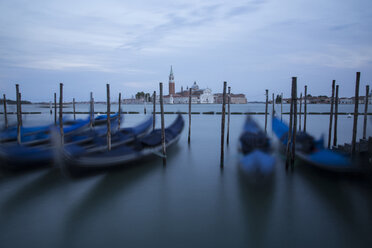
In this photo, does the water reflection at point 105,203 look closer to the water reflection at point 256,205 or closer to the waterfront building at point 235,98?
the water reflection at point 256,205

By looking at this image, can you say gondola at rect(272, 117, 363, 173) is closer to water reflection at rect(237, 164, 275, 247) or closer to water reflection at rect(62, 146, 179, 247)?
water reflection at rect(237, 164, 275, 247)

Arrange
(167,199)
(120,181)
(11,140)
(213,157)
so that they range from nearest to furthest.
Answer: (167,199)
(120,181)
(11,140)
(213,157)

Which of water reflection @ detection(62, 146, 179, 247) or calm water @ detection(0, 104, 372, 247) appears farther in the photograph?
water reflection @ detection(62, 146, 179, 247)

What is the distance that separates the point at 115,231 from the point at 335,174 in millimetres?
4022

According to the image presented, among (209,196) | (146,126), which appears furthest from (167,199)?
(146,126)

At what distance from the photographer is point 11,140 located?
6.07 m

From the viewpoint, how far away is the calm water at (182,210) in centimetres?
293

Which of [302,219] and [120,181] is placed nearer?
[302,219]

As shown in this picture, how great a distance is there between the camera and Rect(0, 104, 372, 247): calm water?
293 centimetres

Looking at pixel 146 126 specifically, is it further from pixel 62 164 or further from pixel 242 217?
pixel 242 217

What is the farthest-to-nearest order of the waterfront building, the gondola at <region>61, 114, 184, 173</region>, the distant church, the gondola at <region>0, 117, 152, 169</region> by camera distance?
the waterfront building, the distant church, the gondola at <region>0, 117, 152, 169</region>, the gondola at <region>61, 114, 184, 173</region>

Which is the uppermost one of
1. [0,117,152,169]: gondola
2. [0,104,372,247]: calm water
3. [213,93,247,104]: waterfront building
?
[213,93,247,104]: waterfront building

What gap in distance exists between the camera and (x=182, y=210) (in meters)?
3.70

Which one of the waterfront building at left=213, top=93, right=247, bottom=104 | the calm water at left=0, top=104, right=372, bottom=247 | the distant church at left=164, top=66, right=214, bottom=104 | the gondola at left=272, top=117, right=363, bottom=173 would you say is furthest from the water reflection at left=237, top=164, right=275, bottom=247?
the waterfront building at left=213, top=93, right=247, bottom=104
